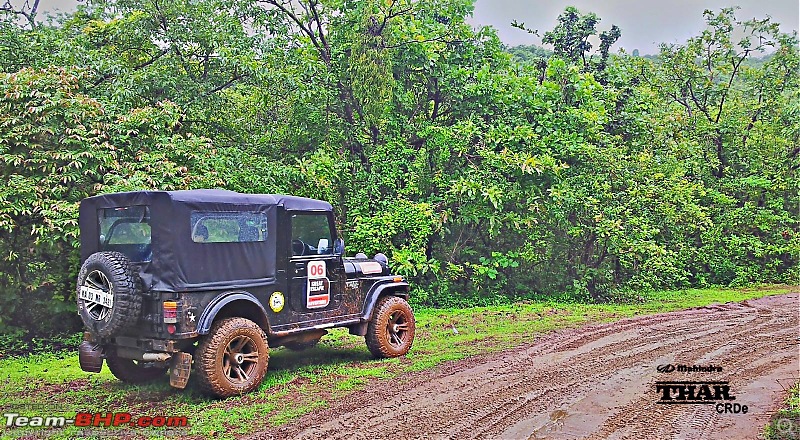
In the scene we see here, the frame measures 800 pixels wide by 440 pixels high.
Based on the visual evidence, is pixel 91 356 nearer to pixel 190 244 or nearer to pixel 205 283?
pixel 205 283

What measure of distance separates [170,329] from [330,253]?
92.3 inches

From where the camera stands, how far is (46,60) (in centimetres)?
1145

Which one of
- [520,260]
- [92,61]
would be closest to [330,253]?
[92,61]

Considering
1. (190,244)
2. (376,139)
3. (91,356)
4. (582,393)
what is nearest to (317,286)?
(190,244)

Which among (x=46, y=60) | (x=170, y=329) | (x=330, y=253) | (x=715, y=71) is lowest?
(x=170, y=329)

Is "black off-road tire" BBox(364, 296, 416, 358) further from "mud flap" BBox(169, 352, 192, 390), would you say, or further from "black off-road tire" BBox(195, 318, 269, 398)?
"mud flap" BBox(169, 352, 192, 390)

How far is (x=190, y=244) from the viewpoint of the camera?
6.98 metres

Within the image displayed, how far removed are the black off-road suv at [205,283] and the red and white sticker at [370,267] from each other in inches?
16.9

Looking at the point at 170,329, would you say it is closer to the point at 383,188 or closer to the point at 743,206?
the point at 383,188

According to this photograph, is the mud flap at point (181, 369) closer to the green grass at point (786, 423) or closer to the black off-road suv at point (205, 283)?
the black off-road suv at point (205, 283)

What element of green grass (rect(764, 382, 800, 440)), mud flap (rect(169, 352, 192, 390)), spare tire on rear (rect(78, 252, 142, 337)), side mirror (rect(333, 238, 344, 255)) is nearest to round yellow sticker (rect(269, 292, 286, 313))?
side mirror (rect(333, 238, 344, 255))

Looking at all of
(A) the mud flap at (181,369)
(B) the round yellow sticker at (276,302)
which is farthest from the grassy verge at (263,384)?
(B) the round yellow sticker at (276,302)

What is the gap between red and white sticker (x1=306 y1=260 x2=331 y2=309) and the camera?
8133 mm

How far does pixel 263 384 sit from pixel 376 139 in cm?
763
